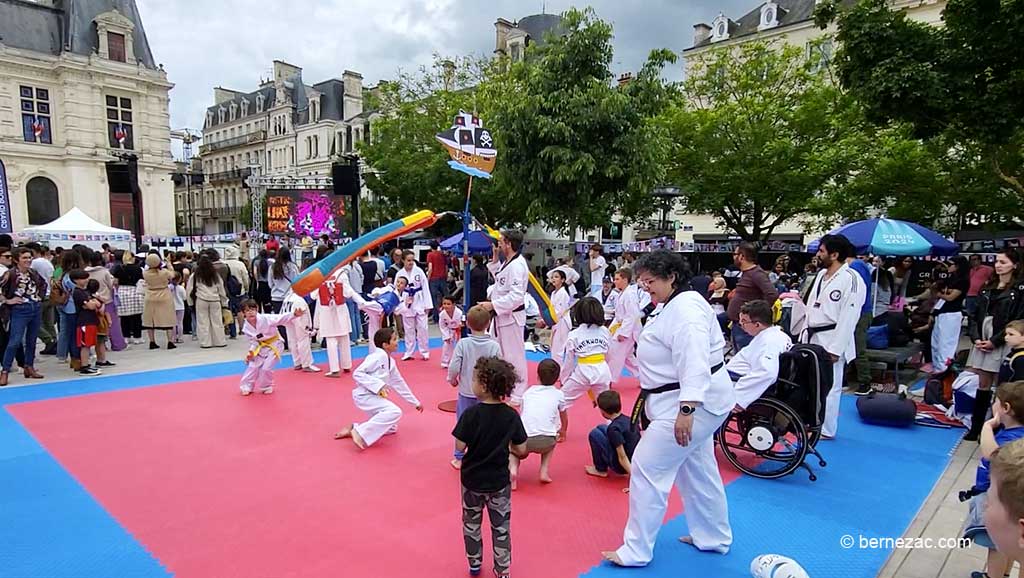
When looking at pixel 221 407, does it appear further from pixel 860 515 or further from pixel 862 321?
pixel 862 321

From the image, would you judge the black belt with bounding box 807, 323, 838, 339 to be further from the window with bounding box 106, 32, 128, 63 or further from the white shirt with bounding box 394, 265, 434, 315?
the window with bounding box 106, 32, 128, 63

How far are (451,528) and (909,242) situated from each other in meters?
9.51

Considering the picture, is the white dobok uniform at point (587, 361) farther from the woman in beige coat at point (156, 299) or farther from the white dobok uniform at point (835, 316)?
the woman in beige coat at point (156, 299)

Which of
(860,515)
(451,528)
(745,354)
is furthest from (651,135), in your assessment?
(451,528)

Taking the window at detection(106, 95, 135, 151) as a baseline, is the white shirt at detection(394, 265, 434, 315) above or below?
below

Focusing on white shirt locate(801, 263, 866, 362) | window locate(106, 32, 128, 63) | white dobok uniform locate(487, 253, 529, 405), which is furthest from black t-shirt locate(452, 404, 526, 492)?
window locate(106, 32, 128, 63)

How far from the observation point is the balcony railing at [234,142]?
54188 millimetres

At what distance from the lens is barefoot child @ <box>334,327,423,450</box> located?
17.3 feet

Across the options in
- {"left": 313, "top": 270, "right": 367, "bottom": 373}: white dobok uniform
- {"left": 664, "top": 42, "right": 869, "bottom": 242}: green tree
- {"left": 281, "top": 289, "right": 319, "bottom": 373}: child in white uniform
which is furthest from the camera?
{"left": 664, "top": 42, "right": 869, "bottom": 242}: green tree

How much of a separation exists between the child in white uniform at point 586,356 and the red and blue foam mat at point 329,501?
53 centimetres

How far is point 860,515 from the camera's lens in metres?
4.10

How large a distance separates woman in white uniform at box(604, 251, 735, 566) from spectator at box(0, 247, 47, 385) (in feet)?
26.3

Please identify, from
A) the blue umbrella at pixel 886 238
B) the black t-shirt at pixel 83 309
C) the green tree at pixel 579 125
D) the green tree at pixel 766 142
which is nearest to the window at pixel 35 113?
the black t-shirt at pixel 83 309

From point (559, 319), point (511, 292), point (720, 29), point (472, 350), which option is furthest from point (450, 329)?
point (720, 29)
